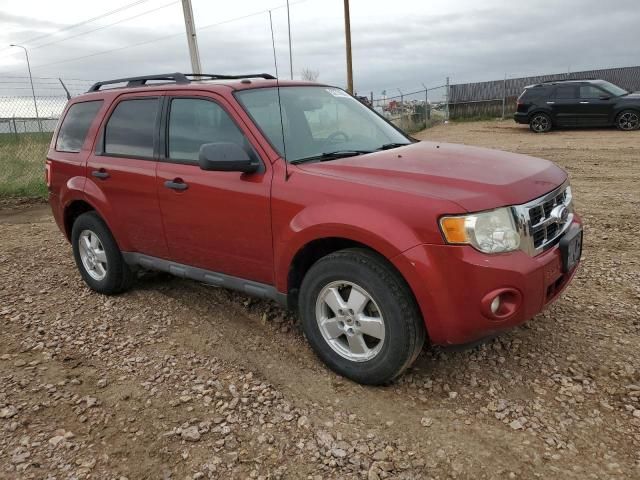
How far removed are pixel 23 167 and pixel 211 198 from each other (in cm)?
1084

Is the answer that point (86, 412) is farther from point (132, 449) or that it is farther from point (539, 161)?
point (539, 161)

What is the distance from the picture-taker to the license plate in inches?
118

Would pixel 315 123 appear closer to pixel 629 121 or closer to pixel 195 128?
pixel 195 128

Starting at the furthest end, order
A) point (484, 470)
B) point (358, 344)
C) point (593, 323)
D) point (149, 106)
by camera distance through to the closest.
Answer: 1. point (149, 106)
2. point (593, 323)
3. point (358, 344)
4. point (484, 470)

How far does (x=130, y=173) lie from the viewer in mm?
4148

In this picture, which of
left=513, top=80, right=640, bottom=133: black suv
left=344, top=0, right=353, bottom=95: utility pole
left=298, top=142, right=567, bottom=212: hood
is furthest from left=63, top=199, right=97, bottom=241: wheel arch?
left=344, top=0, right=353, bottom=95: utility pole

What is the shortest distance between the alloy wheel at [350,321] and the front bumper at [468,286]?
327 millimetres

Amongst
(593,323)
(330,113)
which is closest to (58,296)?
(330,113)

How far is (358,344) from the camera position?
3.12 m

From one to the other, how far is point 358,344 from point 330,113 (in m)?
1.79

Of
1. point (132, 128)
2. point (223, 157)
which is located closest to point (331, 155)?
point (223, 157)

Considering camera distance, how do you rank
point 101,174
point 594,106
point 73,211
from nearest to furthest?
point 101,174, point 73,211, point 594,106

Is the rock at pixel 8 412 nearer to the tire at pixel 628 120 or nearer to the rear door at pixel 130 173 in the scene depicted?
the rear door at pixel 130 173

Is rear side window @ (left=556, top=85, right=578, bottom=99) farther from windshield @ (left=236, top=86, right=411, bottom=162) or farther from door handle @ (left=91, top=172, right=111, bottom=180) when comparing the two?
door handle @ (left=91, top=172, right=111, bottom=180)
